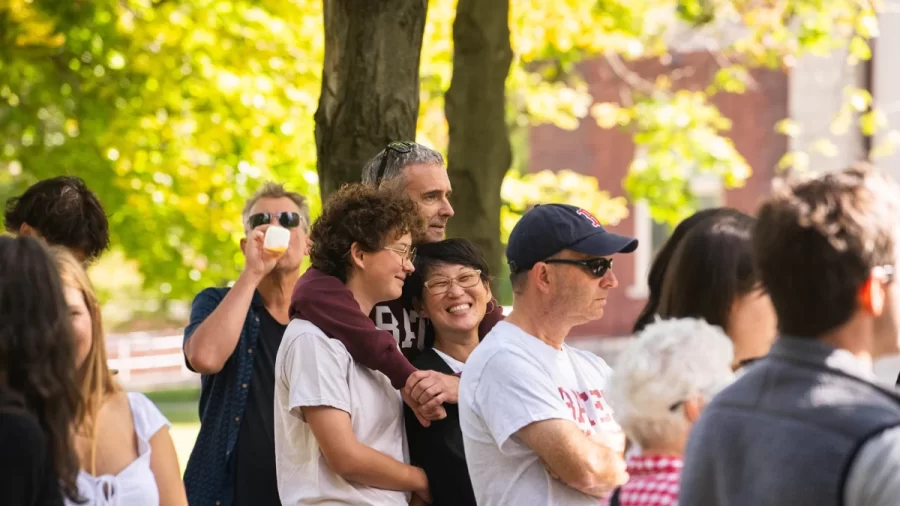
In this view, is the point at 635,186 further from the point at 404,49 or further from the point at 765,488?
the point at 765,488

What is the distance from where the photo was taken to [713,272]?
3.02 m

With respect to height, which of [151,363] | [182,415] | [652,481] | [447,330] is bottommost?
[151,363]

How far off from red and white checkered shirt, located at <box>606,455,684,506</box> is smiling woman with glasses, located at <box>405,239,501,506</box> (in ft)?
4.43

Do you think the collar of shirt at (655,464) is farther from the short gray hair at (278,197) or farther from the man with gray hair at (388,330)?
the short gray hair at (278,197)

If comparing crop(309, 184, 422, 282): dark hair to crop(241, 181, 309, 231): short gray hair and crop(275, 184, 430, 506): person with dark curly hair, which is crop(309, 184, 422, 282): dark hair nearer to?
crop(275, 184, 430, 506): person with dark curly hair

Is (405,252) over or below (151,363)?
over

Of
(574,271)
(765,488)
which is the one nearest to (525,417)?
(574,271)

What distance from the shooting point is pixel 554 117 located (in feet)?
48.8

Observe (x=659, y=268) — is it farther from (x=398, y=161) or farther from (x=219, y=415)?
(x=219, y=415)

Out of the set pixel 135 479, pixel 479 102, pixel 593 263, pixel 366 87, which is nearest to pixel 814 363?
pixel 593 263

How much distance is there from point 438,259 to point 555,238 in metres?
0.69

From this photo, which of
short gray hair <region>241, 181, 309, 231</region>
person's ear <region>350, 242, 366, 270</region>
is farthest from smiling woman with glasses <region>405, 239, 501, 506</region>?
short gray hair <region>241, 181, 309, 231</region>

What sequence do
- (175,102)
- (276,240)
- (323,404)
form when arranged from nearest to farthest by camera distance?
1. (323,404)
2. (276,240)
3. (175,102)

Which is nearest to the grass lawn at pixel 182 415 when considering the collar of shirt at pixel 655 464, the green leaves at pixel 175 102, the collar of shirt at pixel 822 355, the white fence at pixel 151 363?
the white fence at pixel 151 363
